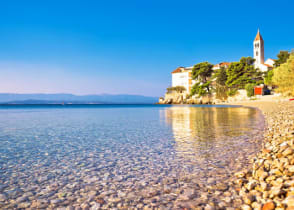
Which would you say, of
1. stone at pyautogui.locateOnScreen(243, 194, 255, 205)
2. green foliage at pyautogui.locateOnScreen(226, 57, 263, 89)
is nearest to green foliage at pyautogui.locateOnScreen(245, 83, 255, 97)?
green foliage at pyautogui.locateOnScreen(226, 57, 263, 89)

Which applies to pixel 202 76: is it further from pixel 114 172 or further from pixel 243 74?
pixel 114 172

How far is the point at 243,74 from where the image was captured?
7250 centimetres

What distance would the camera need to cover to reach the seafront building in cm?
8010

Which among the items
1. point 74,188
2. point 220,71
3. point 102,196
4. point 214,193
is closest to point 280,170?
point 214,193

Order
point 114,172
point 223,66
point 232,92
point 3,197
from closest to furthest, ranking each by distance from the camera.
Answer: point 3,197 < point 114,172 < point 232,92 < point 223,66

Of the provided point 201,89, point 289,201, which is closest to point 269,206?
point 289,201

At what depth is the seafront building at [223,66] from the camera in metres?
80.1

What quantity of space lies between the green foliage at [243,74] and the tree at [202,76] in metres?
13.0

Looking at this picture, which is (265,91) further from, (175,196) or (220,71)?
(175,196)

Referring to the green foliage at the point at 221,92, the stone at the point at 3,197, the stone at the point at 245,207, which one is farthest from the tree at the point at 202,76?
the stone at the point at 3,197

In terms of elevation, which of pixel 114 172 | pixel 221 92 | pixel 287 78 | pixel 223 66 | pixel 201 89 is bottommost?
pixel 114 172

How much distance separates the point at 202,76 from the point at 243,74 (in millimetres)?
20194

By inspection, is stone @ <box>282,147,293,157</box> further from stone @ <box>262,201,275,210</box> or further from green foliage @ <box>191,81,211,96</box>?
green foliage @ <box>191,81,211,96</box>

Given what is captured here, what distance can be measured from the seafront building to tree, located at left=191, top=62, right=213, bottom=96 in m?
5.97
